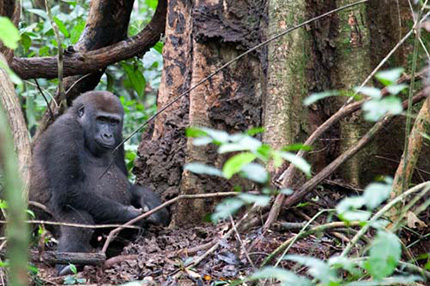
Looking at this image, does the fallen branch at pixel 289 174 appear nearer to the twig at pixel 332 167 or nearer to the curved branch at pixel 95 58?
the twig at pixel 332 167

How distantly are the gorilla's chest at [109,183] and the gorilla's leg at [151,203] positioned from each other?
0.40 feet

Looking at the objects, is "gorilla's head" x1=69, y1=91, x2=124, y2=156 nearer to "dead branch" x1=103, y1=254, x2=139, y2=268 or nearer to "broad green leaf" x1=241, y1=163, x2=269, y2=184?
"dead branch" x1=103, y1=254, x2=139, y2=268

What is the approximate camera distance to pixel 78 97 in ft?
18.6

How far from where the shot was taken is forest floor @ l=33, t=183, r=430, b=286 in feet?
12.0

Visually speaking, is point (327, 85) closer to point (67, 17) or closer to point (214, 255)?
point (214, 255)

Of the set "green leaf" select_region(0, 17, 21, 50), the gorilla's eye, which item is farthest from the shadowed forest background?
"green leaf" select_region(0, 17, 21, 50)

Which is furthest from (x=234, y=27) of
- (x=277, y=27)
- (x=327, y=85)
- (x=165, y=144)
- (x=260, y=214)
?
(x=260, y=214)

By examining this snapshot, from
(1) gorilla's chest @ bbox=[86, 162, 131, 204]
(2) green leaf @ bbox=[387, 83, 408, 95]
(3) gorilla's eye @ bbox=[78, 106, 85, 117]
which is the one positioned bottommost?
(1) gorilla's chest @ bbox=[86, 162, 131, 204]

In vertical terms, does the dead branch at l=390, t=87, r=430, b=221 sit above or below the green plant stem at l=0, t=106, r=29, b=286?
below

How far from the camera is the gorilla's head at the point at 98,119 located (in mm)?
5461

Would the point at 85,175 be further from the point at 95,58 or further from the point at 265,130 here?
the point at 265,130

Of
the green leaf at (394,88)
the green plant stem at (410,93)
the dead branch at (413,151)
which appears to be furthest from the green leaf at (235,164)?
the dead branch at (413,151)

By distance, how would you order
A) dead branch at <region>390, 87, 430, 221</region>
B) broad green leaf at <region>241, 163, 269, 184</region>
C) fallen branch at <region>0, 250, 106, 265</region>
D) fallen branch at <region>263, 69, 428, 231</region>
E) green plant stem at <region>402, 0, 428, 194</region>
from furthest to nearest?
fallen branch at <region>0, 250, 106, 265</region> < fallen branch at <region>263, 69, 428, 231</region> < dead branch at <region>390, 87, 430, 221</region> < green plant stem at <region>402, 0, 428, 194</region> < broad green leaf at <region>241, 163, 269, 184</region>

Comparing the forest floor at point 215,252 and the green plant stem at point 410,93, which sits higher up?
the green plant stem at point 410,93
